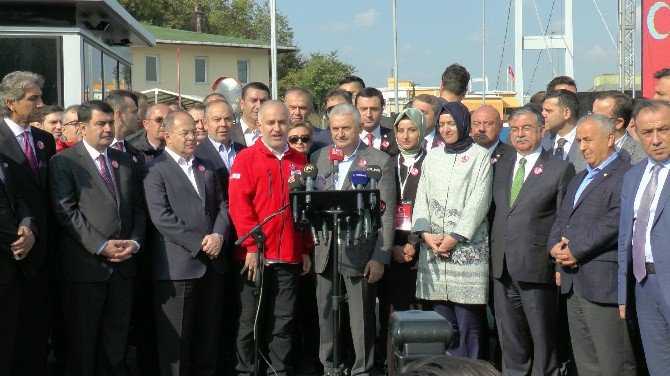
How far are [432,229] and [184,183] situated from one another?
6.62 ft

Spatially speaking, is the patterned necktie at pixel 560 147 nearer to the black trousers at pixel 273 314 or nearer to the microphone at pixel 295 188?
the black trousers at pixel 273 314

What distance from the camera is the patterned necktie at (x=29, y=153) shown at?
660 cm

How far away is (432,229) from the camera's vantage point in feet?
23.4

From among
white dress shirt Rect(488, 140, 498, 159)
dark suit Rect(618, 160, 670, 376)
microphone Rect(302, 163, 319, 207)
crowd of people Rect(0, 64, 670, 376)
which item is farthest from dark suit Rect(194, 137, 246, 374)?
dark suit Rect(618, 160, 670, 376)

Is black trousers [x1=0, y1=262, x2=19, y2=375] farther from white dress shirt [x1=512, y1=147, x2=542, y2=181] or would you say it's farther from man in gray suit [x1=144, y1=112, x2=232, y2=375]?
white dress shirt [x1=512, y1=147, x2=542, y2=181]

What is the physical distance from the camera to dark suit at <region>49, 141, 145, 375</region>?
6531mm

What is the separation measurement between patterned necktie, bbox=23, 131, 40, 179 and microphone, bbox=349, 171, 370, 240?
7.93ft

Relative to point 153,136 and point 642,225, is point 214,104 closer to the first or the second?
point 153,136

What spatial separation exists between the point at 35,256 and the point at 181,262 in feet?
3.52

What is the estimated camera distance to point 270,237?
6.98 meters

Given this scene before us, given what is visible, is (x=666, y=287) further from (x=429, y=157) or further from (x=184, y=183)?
(x=184, y=183)

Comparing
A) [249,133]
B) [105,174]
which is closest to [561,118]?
[249,133]

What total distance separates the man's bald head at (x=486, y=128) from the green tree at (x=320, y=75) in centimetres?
4240

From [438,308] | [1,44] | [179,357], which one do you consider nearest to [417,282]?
[438,308]
